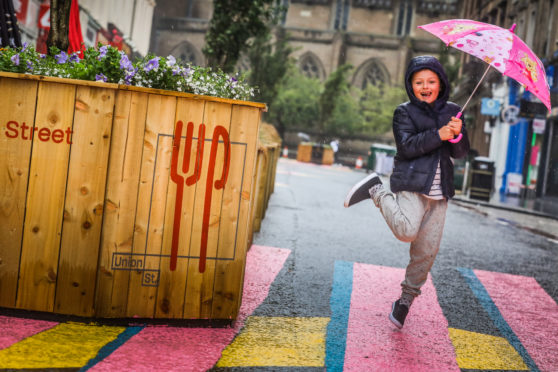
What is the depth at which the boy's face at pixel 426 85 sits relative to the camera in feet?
13.2

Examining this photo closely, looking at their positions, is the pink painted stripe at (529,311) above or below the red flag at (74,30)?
below

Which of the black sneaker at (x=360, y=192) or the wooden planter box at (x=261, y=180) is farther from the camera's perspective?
the wooden planter box at (x=261, y=180)

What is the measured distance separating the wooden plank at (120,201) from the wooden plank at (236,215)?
522 mm

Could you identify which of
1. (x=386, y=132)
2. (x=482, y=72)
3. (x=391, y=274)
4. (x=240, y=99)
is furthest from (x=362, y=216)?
(x=386, y=132)

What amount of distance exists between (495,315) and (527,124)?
939 inches

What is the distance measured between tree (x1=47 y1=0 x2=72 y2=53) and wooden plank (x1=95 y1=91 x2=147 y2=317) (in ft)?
7.19

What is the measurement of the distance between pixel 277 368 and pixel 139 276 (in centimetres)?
101

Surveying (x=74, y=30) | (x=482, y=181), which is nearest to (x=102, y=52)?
(x=74, y=30)

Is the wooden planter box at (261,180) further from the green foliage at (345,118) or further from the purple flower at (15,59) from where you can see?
the green foliage at (345,118)

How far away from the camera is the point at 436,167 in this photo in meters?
3.98

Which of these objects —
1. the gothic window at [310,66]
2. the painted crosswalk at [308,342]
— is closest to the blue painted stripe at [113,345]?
the painted crosswalk at [308,342]

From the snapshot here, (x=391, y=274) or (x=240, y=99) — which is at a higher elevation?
(x=240, y=99)

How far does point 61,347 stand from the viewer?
3182 mm

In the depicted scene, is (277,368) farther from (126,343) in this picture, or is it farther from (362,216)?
(362,216)
